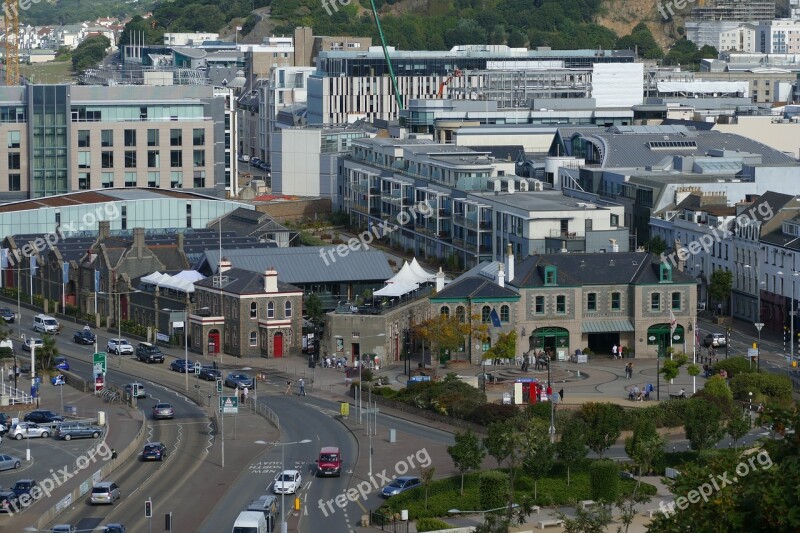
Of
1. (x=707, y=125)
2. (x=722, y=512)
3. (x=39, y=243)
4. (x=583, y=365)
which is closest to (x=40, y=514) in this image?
(x=722, y=512)

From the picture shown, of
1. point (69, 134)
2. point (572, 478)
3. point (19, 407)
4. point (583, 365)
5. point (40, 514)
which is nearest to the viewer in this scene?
point (40, 514)

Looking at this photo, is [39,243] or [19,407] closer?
[19,407]

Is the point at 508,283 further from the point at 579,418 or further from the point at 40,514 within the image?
the point at 40,514

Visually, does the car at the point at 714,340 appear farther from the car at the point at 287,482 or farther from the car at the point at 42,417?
the car at the point at 42,417

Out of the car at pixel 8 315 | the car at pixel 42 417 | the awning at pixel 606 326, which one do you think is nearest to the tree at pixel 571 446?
the car at pixel 42 417

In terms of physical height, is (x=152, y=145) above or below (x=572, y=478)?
above
